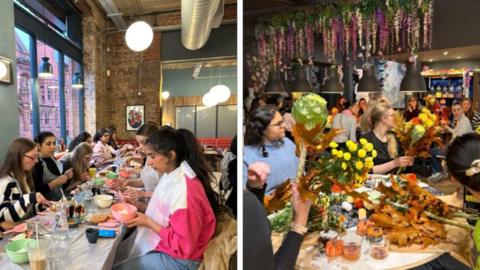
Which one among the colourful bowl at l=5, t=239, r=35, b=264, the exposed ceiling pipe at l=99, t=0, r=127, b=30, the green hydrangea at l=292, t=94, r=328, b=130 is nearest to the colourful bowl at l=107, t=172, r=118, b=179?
the colourful bowl at l=5, t=239, r=35, b=264

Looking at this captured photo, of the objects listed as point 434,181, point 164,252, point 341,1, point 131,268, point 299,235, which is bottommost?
point 131,268

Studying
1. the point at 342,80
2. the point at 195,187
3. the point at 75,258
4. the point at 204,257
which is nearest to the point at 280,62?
the point at 342,80

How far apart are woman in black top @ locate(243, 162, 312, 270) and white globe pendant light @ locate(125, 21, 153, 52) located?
0.88 metres

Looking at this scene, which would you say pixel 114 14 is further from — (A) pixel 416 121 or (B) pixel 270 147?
(A) pixel 416 121

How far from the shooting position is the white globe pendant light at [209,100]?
4.81 feet

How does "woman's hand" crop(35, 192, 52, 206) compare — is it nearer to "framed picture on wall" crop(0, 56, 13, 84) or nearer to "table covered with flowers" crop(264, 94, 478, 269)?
"framed picture on wall" crop(0, 56, 13, 84)

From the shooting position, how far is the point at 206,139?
1538mm

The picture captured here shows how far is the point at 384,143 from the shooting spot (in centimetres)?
101

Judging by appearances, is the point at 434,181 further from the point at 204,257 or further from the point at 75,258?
the point at 75,258

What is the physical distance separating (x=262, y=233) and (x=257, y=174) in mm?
202

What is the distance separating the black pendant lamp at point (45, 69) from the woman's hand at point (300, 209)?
1.24 meters

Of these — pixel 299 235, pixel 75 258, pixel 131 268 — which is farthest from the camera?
pixel 131 268

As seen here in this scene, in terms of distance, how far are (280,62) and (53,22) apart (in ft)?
3.55

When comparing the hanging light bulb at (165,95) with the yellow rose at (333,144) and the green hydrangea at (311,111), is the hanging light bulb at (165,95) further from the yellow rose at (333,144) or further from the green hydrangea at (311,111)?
the yellow rose at (333,144)
